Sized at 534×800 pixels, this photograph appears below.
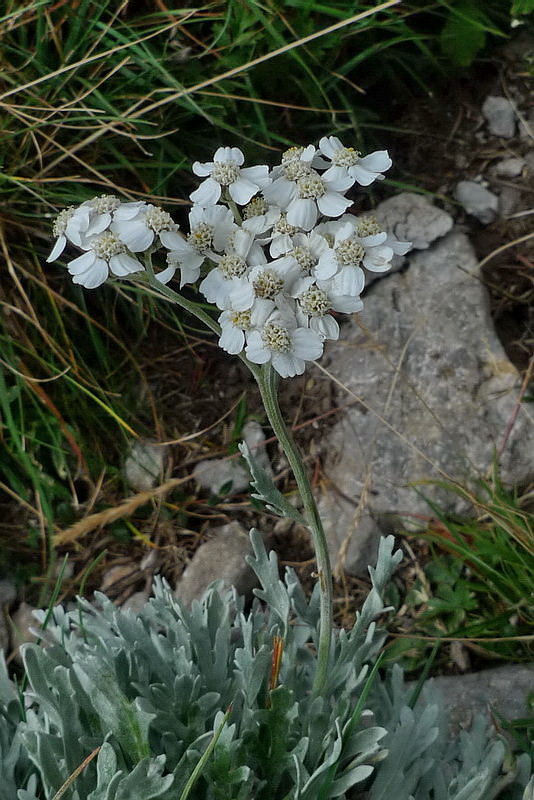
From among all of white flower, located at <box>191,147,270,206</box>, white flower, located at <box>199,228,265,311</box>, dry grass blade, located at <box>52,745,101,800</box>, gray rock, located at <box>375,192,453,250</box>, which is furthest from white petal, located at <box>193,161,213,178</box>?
gray rock, located at <box>375,192,453,250</box>

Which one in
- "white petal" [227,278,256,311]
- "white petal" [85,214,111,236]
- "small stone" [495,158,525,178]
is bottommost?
"small stone" [495,158,525,178]

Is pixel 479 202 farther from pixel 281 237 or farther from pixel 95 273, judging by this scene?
pixel 95 273

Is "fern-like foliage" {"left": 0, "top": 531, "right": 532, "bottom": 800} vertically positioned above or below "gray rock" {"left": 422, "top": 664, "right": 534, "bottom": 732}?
above

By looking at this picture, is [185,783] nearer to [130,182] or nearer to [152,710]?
[152,710]

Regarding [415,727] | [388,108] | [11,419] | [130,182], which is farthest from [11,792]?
[388,108]

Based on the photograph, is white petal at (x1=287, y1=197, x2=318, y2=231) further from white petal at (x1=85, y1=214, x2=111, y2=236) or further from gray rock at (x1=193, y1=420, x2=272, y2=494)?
gray rock at (x1=193, y1=420, x2=272, y2=494)

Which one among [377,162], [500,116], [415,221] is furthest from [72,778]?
[500,116]
